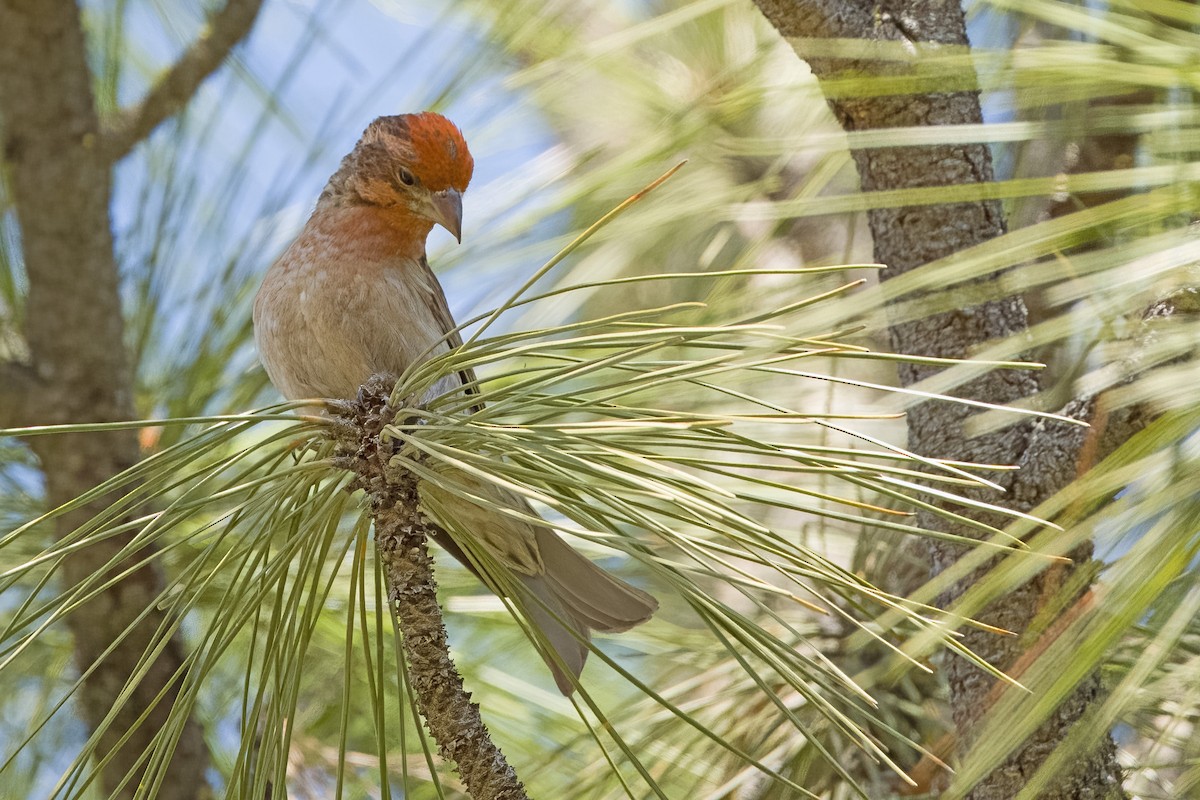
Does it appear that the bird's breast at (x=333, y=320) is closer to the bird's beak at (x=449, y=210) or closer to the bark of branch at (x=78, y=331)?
the bird's beak at (x=449, y=210)

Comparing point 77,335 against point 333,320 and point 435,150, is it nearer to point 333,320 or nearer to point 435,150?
point 333,320

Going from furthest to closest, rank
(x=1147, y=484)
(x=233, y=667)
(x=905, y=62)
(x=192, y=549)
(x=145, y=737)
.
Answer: (x=233, y=667) → (x=192, y=549) → (x=145, y=737) → (x=905, y=62) → (x=1147, y=484)

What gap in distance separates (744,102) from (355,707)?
1715 millimetres

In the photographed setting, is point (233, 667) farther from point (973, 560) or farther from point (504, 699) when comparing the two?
point (973, 560)

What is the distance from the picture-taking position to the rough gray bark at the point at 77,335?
2.36 m

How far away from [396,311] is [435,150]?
0.31 meters

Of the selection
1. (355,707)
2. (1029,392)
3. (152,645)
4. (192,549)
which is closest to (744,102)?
(1029,392)

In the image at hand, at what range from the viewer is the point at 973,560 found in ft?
4.17

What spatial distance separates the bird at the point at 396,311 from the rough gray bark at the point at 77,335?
507 mm

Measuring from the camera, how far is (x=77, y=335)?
246 centimetres

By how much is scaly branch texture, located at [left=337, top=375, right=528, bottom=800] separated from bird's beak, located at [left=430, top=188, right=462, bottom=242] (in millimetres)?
858

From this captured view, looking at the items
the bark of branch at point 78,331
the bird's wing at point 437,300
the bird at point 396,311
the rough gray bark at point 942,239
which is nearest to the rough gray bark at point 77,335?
the bark of branch at point 78,331

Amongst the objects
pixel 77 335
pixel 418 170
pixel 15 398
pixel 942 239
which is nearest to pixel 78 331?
pixel 77 335

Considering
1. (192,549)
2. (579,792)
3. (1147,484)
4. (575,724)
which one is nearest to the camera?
(1147,484)
